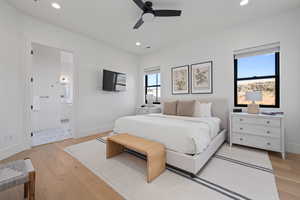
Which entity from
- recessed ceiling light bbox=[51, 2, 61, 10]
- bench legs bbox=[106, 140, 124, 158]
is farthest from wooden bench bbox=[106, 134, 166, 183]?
recessed ceiling light bbox=[51, 2, 61, 10]

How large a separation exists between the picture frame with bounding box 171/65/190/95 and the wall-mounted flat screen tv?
6.03 ft

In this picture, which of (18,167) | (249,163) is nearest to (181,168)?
(249,163)

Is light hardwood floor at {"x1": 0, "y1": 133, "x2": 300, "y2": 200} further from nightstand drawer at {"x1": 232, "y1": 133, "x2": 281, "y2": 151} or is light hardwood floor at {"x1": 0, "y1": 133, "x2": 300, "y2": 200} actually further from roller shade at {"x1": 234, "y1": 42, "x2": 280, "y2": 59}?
roller shade at {"x1": 234, "y1": 42, "x2": 280, "y2": 59}

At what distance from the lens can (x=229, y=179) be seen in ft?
5.70

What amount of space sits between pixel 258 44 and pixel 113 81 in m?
4.04

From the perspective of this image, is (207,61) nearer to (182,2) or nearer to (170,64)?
(170,64)

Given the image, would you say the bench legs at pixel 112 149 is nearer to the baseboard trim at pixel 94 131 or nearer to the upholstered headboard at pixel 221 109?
the baseboard trim at pixel 94 131

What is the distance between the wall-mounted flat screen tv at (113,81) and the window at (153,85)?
1.10 m

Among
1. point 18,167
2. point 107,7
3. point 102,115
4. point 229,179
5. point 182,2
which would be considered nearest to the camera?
point 18,167

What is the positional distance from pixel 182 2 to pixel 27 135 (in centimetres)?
427

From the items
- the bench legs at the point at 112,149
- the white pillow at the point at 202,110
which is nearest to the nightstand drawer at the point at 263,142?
the white pillow at the point at 202,110

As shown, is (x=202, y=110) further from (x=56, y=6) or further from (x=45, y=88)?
(x=45, y=88)

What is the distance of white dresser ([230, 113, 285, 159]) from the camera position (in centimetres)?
235

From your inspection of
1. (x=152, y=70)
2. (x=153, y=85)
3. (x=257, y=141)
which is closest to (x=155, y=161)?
(x=257, y=141)
